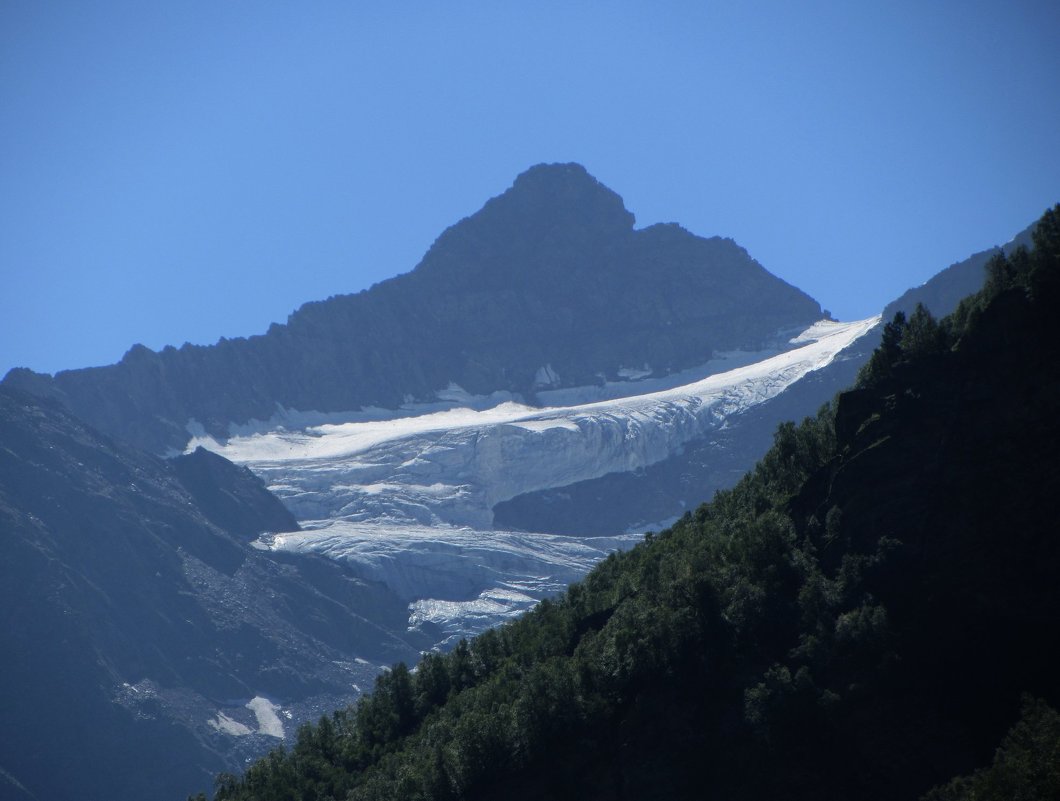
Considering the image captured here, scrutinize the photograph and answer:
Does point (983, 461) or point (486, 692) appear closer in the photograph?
point (983, 461)

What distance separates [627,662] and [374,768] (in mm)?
20292

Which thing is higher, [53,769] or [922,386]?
[922,386]

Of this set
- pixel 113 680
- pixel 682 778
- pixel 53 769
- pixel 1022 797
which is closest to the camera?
pixel 1022 797

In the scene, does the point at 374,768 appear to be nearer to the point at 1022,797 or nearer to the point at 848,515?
the point at 848,515

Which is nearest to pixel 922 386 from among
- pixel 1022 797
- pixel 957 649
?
pixel 957 649

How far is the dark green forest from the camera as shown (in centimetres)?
5456

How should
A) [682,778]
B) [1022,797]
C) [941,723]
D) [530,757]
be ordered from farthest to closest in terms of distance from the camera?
[530,757] → [682,778] → [941,723] → [1022,797]

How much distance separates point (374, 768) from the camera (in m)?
76.7

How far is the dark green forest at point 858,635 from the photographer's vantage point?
5456cm

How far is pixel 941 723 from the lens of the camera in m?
54.2

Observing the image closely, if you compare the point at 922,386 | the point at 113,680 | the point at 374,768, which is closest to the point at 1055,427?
the point at 922,386

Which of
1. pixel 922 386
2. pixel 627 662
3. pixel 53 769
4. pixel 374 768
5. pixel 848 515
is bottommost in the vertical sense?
pixel 53 769

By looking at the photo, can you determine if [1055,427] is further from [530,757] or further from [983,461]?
[530,757]

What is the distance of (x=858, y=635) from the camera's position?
192 ft
